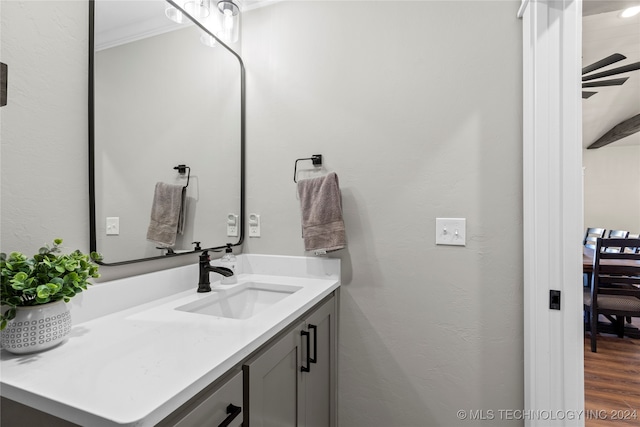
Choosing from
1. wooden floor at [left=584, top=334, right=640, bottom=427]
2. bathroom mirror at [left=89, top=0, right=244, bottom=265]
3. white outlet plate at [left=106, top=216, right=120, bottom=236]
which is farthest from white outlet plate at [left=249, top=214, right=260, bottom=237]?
wooden floor at [left=584, top=334, right=640, bottom=427]

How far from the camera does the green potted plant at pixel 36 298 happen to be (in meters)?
0.67

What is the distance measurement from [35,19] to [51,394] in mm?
958

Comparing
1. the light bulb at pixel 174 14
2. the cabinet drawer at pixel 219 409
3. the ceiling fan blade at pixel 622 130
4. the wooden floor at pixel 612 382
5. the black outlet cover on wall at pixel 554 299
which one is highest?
the ceiling fan blade at pixel 622 130

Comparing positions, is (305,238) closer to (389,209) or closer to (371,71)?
(389,209)

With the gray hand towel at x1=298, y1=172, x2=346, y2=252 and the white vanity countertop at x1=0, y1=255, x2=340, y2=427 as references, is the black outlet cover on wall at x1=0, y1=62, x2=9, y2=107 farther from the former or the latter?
the gray hand towel at x1=298, y1=172, x2=346, y2=252

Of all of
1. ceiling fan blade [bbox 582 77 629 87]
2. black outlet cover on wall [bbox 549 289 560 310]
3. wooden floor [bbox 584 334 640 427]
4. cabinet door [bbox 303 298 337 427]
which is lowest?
wooden floor [bbox 584 334 640 427]

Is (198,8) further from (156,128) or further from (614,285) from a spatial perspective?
(614,285)

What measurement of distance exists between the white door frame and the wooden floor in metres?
1.18

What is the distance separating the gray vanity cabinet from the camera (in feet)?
2.71

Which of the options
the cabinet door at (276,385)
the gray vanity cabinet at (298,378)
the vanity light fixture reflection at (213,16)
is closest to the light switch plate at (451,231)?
the gray vanity cabinet at (298,378)

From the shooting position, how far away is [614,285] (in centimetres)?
268

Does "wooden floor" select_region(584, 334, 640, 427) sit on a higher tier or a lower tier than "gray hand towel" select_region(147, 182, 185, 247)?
lower

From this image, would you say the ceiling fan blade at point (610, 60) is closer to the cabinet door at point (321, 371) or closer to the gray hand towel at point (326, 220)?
the gray hand towel at point (326, 220)

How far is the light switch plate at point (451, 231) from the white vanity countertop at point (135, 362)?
2.10 feet
